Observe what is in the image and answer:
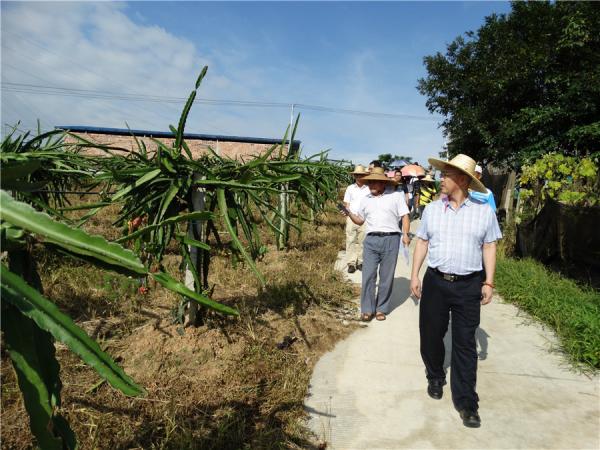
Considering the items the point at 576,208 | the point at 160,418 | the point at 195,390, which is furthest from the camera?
the point at 576,208

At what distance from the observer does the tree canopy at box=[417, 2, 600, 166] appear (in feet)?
43.8

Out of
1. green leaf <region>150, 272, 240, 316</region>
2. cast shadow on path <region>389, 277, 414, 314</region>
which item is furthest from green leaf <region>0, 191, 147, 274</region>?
cast shadow on path <region>389, 277, 414, 314</region>

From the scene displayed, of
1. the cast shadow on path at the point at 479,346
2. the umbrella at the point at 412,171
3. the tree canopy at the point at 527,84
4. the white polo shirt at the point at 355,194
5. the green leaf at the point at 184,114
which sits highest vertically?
the tree canopy at the point at 527,84

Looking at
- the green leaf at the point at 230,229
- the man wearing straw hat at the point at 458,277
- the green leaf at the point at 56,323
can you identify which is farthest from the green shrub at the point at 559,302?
the green leaf at the point at 56,323

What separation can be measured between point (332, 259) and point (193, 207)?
14.1 ft

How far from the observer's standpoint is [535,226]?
6.43m

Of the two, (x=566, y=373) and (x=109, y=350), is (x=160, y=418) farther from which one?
(x=566, y=373)

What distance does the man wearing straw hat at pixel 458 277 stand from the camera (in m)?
2.82

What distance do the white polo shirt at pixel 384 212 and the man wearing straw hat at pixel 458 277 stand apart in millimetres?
1403

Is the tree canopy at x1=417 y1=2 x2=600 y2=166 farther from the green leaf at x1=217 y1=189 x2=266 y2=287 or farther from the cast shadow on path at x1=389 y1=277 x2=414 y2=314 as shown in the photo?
the green leaf at x1=217 y1=189 x2=266 y2=287

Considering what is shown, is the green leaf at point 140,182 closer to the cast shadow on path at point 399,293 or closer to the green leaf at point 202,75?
the green leaf at point 202,75

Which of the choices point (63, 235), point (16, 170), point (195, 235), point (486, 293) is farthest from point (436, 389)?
point (16, 170)

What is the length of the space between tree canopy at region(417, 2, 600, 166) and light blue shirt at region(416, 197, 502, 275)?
11.6m

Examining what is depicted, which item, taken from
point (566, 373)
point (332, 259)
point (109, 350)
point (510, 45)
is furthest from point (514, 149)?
point (109, 350)
